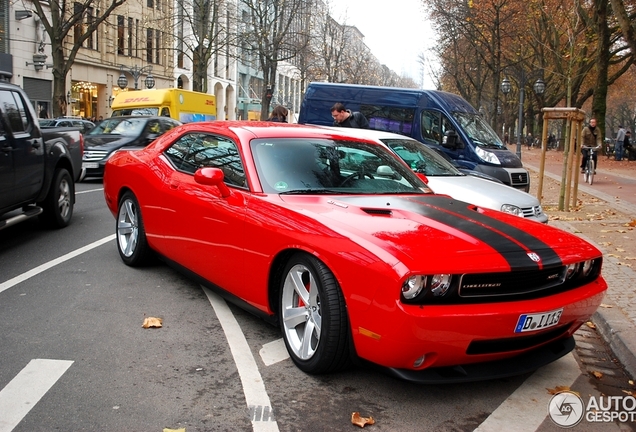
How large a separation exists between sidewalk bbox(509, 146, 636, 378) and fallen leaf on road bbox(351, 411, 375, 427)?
6.85ft

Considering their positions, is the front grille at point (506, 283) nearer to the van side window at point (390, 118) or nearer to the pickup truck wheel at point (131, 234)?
the pickup truck wheel at point (131, 234)

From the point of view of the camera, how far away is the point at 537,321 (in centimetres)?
382

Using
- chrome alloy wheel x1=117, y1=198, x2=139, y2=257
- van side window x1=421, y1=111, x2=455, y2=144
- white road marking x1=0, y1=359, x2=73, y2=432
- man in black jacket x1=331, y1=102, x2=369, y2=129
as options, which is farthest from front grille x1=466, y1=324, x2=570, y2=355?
van side window x1=421, y1=111, x2=455, y2=144

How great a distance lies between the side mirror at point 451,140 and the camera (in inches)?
507

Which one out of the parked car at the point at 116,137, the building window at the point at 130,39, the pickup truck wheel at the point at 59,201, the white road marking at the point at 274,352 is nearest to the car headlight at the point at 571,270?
the white road marking at the point at 274,352

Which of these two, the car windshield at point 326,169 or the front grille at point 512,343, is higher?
the car windshield at point 326,169

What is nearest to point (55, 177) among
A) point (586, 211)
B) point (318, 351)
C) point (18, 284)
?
point (18, 284)

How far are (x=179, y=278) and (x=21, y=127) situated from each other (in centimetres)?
311

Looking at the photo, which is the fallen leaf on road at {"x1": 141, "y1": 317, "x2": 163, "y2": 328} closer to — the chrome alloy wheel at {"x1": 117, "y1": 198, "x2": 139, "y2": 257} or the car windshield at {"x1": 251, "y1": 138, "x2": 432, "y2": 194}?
the car windshield at {"x1": 251, "y1": 138, "x2": 432, "y2": 194}

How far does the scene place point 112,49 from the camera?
4391 centimetres

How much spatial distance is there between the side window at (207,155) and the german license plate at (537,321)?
2246mm

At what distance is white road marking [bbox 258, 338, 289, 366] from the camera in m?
4.47

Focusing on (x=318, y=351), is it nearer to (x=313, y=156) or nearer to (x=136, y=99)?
(x=313, y=156)

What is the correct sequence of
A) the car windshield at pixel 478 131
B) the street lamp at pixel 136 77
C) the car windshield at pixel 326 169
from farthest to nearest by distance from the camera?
the street lamp at pixel 136 77
the car windshield at pixel 478 131
the car windshield at pixel 326 169
